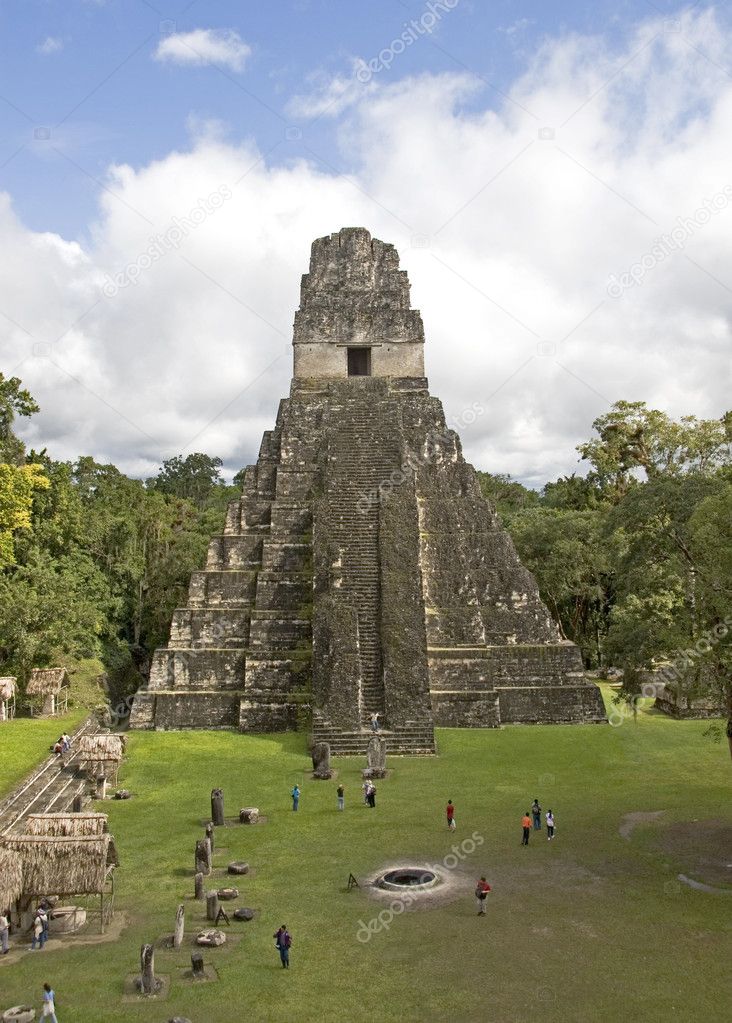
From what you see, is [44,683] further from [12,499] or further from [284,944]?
[284,944]

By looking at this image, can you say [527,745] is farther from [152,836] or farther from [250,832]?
[152,836]

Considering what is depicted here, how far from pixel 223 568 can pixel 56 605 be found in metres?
5.45

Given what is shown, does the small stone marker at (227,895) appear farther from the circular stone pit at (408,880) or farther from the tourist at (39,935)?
the tourist at (39,935)

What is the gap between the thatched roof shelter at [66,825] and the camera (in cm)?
1243

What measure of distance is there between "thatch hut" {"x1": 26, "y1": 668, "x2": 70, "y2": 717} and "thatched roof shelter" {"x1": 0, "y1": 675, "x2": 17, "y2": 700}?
95 centimetres

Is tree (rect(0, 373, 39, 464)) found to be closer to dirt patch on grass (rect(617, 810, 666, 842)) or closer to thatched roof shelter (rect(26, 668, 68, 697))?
thatched roof shelter (rect(26, 668, 68, 697))

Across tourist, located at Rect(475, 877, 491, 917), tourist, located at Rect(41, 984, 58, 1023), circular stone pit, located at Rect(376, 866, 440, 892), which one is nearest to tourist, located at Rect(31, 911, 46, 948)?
tourist, located at Rect(41, 984, 58, 1023)

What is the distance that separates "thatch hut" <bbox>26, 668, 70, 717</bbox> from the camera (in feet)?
79.3

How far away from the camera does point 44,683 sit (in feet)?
79.6

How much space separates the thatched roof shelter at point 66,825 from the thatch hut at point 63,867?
111cm

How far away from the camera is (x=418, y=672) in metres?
20.6

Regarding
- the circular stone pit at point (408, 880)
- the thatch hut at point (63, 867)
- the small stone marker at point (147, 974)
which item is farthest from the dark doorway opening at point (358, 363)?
the small stone marker at point (147, 974)

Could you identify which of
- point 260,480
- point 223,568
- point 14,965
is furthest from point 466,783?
point 260,480
